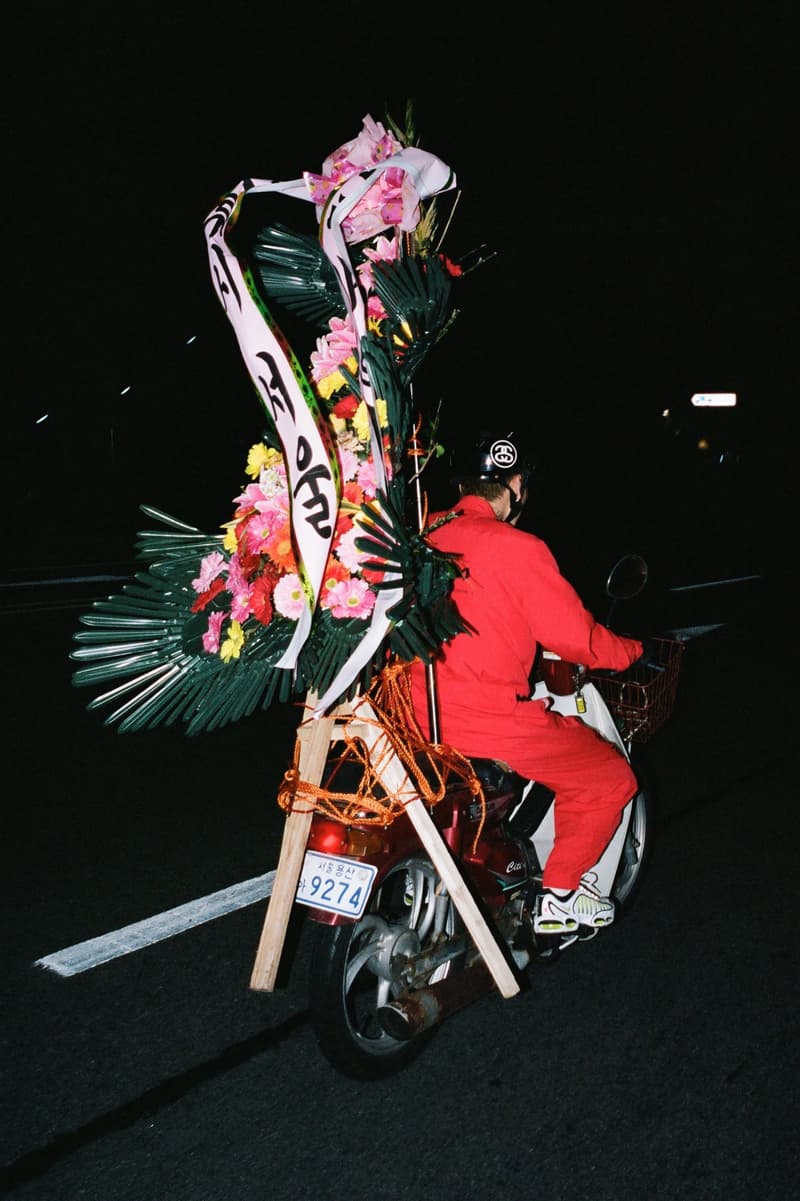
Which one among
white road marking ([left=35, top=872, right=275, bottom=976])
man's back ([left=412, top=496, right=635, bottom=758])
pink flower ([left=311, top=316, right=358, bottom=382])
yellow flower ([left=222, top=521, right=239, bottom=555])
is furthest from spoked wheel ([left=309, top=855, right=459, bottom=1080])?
pink flower ([left=311, top=316, right=358, bottom=382])

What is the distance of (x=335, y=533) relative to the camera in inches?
110

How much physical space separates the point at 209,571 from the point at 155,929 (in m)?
1.80

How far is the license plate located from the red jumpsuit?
616mm

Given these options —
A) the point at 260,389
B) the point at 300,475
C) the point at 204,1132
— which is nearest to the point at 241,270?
the point at 260,389

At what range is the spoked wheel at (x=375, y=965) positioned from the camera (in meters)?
3.01

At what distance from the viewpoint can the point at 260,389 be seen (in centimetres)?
279

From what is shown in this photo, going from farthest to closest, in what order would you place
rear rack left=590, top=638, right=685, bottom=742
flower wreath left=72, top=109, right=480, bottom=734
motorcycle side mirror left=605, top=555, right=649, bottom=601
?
rear rack left=590, top=638, right=685, bottom=742, motorcycle side mirror left=605, top=555, right=649, bottom=601, flower wreath left=72, top=109, right=480, bottom=734

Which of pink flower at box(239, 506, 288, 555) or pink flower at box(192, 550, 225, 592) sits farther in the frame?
pink flower at box(192, 550, 225, 592)

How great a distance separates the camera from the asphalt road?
9.36 feet

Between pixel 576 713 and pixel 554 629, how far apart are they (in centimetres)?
69

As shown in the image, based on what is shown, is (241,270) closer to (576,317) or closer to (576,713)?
(576,713)

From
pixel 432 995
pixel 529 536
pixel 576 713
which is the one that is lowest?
pixel 432 995

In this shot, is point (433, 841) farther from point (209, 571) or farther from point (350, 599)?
point (209, 571)

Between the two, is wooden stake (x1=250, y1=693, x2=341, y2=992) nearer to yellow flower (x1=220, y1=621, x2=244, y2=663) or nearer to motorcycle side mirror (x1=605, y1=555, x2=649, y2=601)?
yellow flower (x1=220, y1=621, x2=244, y2=663)
